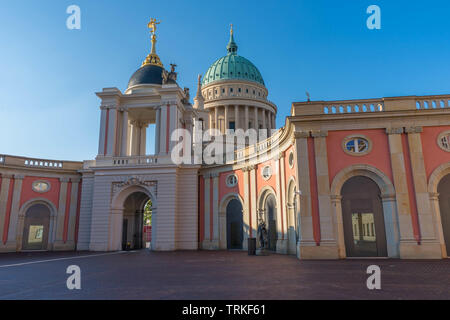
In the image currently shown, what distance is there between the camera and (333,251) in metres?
18.1

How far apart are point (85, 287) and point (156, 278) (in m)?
2.50

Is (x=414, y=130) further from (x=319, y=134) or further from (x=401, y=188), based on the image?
(x=319, y=134)

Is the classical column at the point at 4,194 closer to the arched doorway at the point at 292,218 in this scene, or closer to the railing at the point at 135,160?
the railing at the point at 135,160

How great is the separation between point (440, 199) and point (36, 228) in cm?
3348

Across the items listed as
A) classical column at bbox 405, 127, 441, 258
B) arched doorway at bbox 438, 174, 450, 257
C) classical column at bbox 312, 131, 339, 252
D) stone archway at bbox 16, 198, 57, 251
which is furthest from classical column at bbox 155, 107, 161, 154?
arched doorway at bbox 438, 174, 450, 257

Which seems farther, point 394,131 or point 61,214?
point 61,214

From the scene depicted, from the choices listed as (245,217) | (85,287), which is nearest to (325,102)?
(245,217)

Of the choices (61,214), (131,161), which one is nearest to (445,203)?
(131,161)

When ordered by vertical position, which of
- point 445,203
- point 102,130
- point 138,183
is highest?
point 102,130

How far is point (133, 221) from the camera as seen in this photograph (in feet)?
111

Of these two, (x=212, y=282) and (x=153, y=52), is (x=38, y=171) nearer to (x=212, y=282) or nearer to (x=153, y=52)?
(x=153, y=52)

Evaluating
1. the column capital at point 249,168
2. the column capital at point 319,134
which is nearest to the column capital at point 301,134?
the column capital at point 319,134

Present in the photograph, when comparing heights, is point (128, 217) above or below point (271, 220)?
above

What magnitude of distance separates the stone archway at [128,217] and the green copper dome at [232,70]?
3934 centimetres
